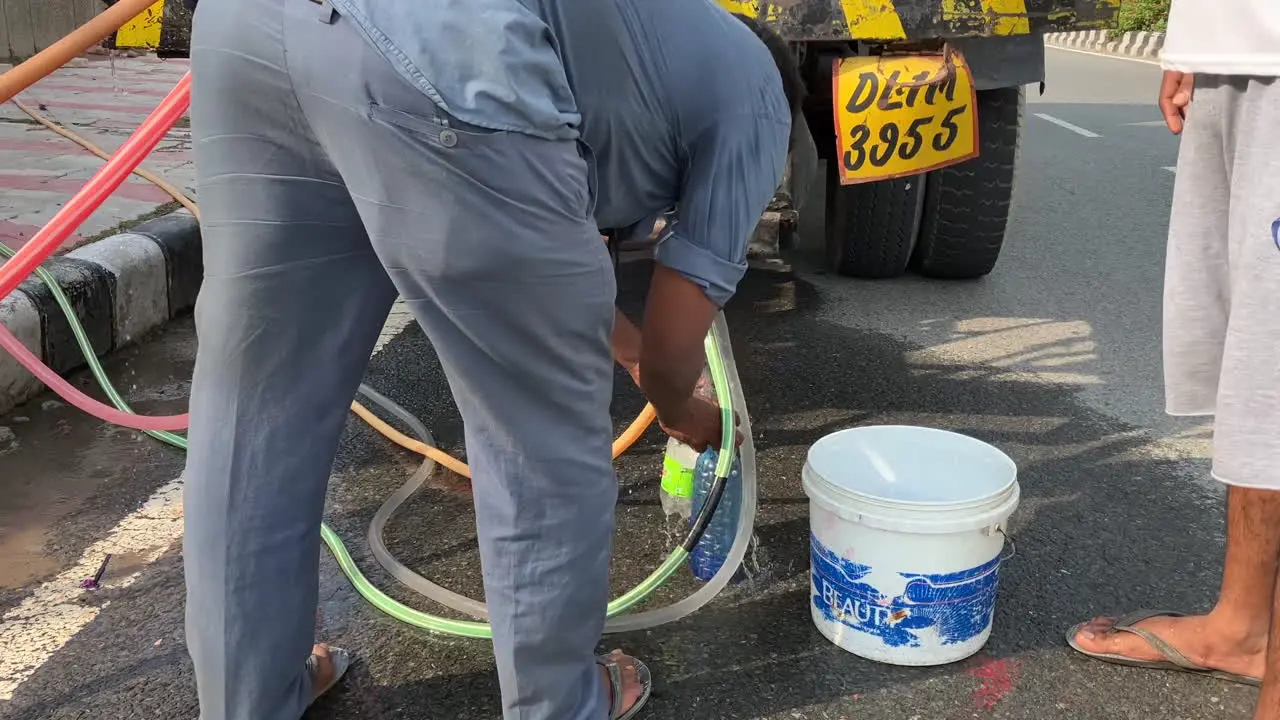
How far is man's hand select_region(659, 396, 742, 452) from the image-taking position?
5.75 ft

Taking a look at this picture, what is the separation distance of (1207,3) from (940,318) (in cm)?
226

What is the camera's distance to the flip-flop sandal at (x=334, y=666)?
6.04 ft

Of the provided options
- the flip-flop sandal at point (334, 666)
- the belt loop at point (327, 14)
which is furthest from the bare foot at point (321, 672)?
the belt loop at point (327, 14)

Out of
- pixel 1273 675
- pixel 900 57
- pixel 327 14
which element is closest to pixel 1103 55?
pixel 900 57

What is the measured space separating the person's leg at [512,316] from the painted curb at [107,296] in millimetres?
1999

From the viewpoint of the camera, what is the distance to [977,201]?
3945 millimetres

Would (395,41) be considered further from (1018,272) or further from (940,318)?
(1018,272)

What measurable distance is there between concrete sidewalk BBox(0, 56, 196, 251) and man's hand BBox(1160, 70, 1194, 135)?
194 centimetres

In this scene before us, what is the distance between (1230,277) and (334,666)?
1.61 metres

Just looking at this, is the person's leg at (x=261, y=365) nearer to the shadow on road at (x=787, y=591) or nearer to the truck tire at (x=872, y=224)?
the shadow on road at (x=787, y=591)

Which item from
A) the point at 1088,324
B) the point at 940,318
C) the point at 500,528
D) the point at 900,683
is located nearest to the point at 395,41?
the point at 500,528

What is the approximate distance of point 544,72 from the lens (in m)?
1.22

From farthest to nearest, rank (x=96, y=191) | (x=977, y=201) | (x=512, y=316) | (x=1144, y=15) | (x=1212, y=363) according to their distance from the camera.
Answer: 1. (x=1144, y=15)
2. (x=977, y=201)
3. (x=96, y=191)
4. (x=1212, y=363)
5. (x=512, y=316)

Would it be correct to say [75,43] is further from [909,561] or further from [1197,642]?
[1197,642]
